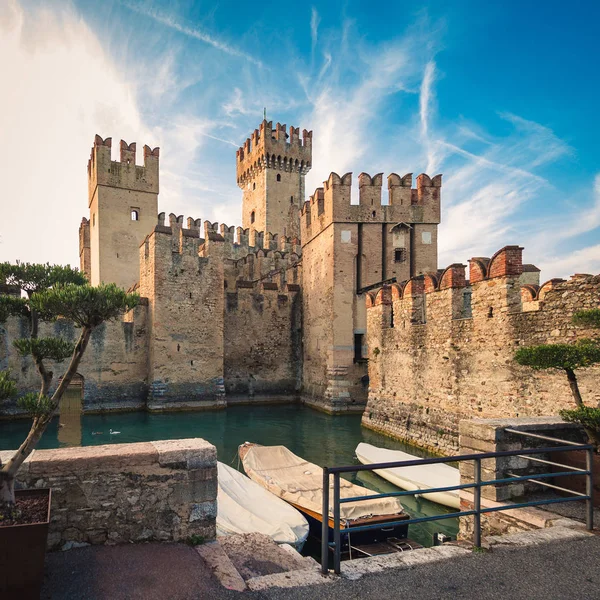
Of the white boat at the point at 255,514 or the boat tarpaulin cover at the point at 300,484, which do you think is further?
the boat tarpaulin cover at the point at 300,484

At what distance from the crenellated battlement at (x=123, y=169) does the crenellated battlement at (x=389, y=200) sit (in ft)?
47.8

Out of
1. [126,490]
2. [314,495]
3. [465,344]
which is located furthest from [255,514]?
[465,344]

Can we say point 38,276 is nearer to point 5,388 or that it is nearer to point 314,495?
point 5,388

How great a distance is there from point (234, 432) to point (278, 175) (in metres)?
29.7

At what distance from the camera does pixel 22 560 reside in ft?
9.89

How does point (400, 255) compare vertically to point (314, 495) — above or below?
above

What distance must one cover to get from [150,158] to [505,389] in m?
27.3

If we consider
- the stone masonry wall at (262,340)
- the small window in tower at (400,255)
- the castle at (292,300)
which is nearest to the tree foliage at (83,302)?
the castle at (292,300)

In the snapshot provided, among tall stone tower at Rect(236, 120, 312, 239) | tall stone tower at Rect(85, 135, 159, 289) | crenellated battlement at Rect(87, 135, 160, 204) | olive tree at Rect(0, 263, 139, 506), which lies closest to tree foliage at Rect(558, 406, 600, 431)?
A: olive tree at Rect(0, 263, 139, 506)

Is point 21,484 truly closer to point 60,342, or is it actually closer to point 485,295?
point 60,342

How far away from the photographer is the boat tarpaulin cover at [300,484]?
8.79 metres

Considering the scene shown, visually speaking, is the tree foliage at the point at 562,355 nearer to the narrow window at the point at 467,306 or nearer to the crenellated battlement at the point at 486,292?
the crenellated battlement at the point at 486,292

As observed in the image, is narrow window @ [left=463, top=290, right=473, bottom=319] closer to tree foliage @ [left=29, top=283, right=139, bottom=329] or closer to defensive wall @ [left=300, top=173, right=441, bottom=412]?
defensive wall @ [left=300, top=173, right=441, bottom=412]

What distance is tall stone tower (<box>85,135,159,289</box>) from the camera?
29.6m
